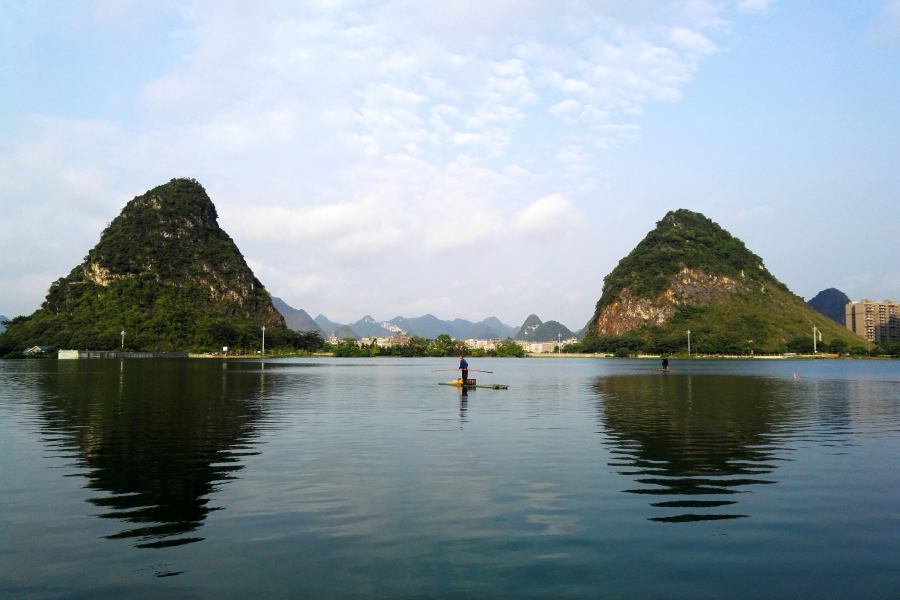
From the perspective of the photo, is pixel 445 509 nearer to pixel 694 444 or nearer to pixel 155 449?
pixel 155 449

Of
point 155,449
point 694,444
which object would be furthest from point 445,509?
point 694,444

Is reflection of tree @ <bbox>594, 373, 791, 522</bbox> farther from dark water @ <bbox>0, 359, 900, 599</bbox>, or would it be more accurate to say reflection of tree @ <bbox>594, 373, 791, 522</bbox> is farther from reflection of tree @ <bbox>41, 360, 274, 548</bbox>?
reflection of tree @ <bbox>41, 360, 274, 548</bbox>

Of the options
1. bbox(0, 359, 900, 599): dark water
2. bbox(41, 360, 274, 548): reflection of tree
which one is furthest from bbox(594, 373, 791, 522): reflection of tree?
bbox(41, 360, 274, 548): reflection of tree

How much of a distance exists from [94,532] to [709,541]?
33.8 ft

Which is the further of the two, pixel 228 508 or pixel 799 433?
pixel 799 433

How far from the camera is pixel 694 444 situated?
2023 centimetres

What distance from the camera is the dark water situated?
314 inches

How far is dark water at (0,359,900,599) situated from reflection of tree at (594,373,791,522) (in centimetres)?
12

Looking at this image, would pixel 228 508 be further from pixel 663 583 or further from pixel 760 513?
pixel 760 513

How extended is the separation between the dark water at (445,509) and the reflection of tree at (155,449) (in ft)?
0.29

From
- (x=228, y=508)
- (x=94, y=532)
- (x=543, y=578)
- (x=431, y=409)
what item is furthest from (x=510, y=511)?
(x=431, y=409)

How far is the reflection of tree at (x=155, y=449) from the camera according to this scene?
11102 millimetres

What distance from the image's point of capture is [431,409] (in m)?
32.5

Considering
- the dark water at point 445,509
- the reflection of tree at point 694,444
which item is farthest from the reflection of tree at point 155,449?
the reflection of tree at point 694,444
